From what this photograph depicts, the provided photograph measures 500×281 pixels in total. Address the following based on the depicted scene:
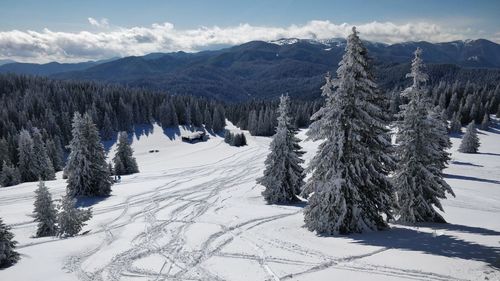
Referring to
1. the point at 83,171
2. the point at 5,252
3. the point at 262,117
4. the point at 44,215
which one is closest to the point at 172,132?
the point at 262,117

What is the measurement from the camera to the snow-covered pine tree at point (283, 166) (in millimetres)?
32372

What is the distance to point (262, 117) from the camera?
123m

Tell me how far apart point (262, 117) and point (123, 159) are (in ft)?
226

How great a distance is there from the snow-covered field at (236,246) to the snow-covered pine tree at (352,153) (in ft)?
4.31

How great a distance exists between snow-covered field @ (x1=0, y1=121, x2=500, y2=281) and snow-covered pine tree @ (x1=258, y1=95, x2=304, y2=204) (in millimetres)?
1926

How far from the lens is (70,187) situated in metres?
39.7

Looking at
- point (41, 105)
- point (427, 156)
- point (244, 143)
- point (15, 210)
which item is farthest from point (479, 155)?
point (41, 105)

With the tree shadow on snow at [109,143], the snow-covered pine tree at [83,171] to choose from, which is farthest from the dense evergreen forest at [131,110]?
the snow-covered pine tree at [83,171]

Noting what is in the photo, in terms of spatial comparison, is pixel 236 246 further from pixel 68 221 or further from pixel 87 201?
pixel 87 201

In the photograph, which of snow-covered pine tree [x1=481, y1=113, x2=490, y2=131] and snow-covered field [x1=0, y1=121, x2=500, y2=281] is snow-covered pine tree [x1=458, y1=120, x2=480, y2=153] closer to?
A: snow-covered pine tree [x1=481, y1=113, x2=490, y2=131]

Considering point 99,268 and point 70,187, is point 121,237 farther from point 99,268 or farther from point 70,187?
point 70,187

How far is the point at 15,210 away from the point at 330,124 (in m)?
31.4

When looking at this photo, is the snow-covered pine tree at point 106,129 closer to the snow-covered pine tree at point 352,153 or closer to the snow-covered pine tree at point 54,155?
the snow-covered pine tree at point 54,155

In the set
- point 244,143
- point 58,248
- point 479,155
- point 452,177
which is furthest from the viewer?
point 244,143
